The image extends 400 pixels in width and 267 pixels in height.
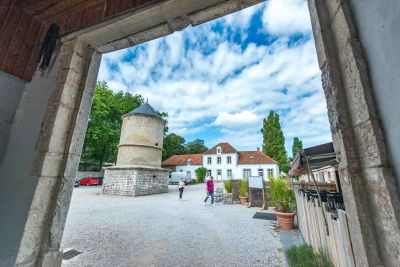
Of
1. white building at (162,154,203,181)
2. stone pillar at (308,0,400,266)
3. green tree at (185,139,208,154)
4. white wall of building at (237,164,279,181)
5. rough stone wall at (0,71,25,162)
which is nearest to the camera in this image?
stone pillar at (308,0,400,266)

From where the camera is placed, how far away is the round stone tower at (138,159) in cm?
1461

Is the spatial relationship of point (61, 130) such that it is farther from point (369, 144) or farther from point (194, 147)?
point (194, 147)

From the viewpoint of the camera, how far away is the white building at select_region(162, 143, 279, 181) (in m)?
33.0

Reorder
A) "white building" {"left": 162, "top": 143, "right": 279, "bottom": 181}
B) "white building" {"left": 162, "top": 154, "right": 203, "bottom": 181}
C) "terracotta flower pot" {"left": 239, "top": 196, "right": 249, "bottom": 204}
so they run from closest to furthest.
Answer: "terracotta flower pot" {"left": 239, "top": 196, "right": 249, "bottom": 204}
"white building" {"left": 162, "top": 143, "right": 279, "bottom": 181}
"white building" {"left": 162, "top": 154, "right": 203, "bottom": 181}

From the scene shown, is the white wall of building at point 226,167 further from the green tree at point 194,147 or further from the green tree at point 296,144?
the green tree at point 194,147

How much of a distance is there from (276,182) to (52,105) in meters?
6.53

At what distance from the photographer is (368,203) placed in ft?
3.60

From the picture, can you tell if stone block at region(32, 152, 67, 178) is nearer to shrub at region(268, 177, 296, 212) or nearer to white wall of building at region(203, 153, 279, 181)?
shrub at region(268, 177, 296, 212)

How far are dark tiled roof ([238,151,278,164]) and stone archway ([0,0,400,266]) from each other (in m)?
32.8

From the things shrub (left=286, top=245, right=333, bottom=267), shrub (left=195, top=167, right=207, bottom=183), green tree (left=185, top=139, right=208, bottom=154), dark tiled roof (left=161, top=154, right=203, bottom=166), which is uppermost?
green tree (left=185, top=139, right=208, bottom=154)

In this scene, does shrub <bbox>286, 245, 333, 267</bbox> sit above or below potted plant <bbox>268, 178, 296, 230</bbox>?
below

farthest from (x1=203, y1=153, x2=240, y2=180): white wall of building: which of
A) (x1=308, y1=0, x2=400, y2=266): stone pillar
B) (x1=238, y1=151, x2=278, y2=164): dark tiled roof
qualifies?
(x1=308, y1=0, x2=400, y2=266): stone pillar

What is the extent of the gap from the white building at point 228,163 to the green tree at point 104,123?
14.2 meters

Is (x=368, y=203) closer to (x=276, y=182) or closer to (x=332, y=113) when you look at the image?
(x=332, y=113)
